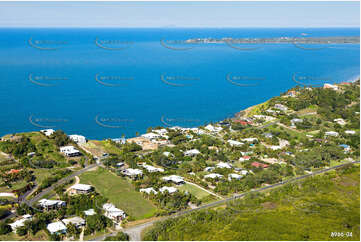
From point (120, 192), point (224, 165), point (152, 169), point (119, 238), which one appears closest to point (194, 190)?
point (152, 169)

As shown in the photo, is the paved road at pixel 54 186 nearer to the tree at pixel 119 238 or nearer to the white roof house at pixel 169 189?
the tree at pixel 119 238

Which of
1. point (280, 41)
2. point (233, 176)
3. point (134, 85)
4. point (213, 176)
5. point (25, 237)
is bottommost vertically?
point (25, 237)

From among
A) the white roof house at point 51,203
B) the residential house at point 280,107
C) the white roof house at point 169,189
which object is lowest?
the white roof house at point 51,203

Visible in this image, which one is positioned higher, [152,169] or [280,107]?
[280,107]

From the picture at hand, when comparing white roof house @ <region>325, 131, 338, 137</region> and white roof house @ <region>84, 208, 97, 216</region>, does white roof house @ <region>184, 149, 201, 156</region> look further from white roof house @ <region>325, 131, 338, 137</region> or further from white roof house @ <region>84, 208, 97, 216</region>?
white roof house @ <region>325, 131, 338, 137</region>

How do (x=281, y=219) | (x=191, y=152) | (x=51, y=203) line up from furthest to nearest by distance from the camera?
(x=191, y=152) → (x=51, y=203) → (x=281, y=219)

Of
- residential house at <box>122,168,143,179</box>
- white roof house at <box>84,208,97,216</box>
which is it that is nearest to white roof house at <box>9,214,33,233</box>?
white roof house at <box>84,208,97,216</box>

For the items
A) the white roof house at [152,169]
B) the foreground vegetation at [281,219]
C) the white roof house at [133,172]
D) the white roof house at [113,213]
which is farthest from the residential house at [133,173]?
the foreground vegetation at [281,219]

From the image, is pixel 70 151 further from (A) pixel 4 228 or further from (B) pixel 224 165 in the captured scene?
(B) pixel 224 165
